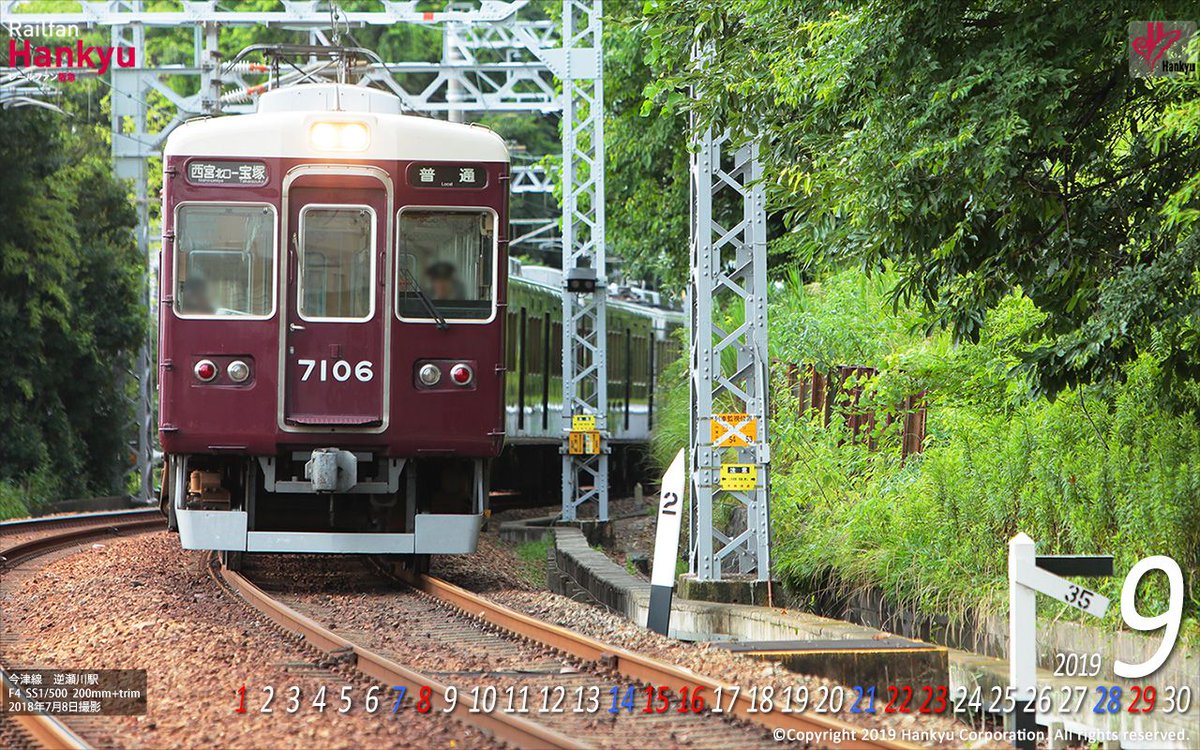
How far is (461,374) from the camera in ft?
37.5

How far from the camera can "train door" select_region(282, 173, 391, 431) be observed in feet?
36.8

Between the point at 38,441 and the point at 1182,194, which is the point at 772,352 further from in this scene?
the point at 38,441

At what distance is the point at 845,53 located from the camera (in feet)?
27.9

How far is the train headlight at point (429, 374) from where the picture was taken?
37.4 feet

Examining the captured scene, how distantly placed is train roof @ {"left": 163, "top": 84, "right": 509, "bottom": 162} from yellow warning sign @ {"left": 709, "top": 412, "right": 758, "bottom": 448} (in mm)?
2401

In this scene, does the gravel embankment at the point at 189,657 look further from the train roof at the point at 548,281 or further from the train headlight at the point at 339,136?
the train roof at the point at 548,281

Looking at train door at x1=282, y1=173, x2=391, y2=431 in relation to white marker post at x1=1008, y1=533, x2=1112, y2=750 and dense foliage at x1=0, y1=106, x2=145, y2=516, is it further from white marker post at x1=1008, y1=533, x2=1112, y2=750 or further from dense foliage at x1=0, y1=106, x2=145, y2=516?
dense foliage at x1=0, y1=106, x2=145, y2=516

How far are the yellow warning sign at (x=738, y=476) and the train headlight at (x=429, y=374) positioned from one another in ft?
6.90

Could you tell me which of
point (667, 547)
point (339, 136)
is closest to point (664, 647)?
point (667, 547)

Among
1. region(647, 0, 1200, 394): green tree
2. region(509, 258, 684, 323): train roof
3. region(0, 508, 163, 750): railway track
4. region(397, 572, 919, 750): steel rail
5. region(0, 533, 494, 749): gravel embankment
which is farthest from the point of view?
region(509, 258, 684, 323): train roof

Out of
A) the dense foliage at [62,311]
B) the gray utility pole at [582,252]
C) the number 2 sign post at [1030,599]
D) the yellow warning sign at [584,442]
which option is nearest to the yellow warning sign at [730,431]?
the number 2 sign post at [1030,599]

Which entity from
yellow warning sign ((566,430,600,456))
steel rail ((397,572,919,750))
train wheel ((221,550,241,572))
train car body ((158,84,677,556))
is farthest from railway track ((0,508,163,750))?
yellow warning sign ((566,430,600,456))

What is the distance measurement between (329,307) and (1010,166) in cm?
515

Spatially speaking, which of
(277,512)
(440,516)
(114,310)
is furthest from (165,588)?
(114,310)
